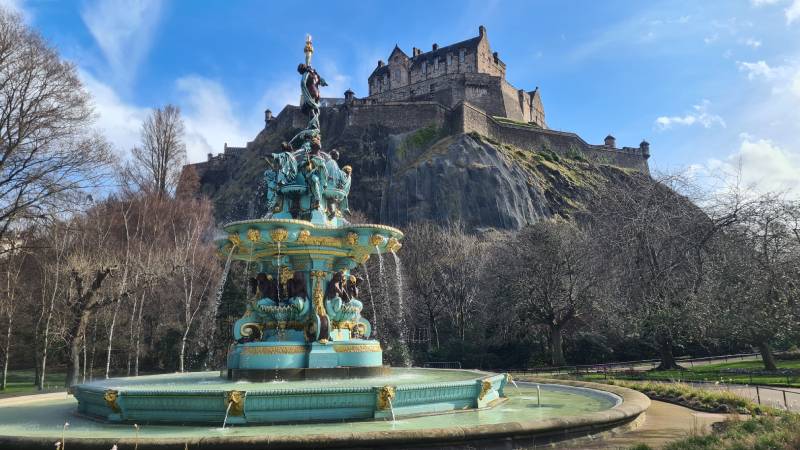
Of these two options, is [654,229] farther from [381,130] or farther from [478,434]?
[381,130]

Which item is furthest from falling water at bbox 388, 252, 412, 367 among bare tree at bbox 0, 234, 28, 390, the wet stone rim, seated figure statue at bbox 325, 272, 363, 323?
bare tree at bbox 0, 234, 28, 390

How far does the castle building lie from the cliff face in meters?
11.0

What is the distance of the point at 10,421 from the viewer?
9.81 meters

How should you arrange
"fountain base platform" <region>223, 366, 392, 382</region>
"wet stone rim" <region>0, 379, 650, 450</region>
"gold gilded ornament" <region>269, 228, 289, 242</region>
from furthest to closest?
"gold gilded ornament" <region>269, 228, 289, 242</region>
"fountain base platform" <region>223, 366, 392, 382</region>
"wet stone rim" <region>0, 379, 650, 450</region>

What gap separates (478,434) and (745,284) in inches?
378

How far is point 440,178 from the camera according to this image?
6819cm

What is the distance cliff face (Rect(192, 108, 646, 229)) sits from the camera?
2611 inches

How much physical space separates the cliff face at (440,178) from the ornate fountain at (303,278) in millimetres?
49531

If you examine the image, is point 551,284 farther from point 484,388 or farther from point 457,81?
point 457,81

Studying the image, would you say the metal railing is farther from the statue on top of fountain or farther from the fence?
the statue on top of fountain

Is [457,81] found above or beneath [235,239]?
above


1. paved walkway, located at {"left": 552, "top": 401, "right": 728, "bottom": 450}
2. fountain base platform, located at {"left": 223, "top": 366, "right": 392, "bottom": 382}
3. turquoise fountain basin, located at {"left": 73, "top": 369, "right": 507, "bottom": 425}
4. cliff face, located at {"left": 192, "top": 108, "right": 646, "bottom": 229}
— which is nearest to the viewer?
paved walkway, located at {"left": 552, "top": 401, "right": 728, "bottom": 450}

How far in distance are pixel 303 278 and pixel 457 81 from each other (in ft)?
262

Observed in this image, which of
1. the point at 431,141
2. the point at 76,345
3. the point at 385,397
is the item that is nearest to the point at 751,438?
the point at 385,397
